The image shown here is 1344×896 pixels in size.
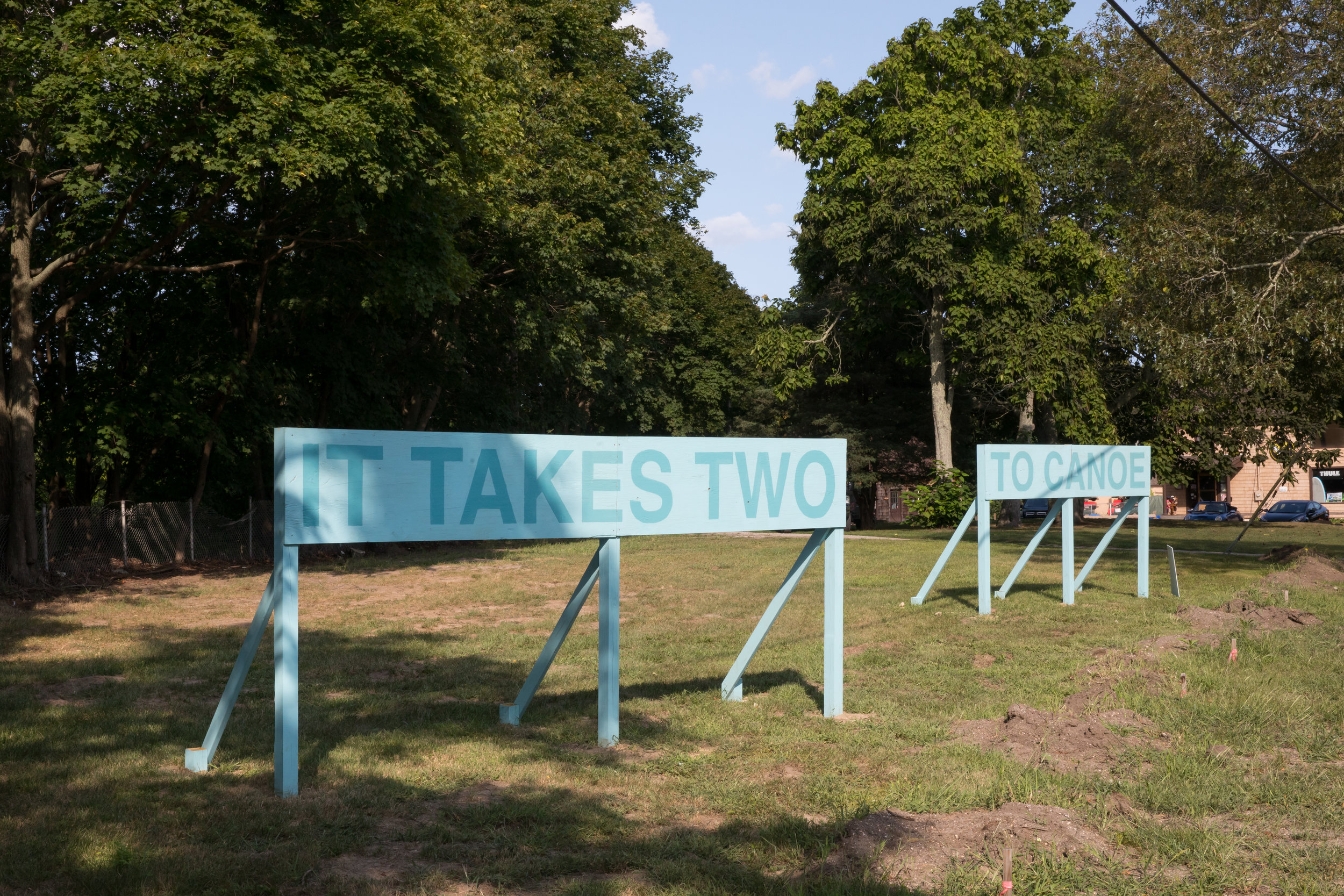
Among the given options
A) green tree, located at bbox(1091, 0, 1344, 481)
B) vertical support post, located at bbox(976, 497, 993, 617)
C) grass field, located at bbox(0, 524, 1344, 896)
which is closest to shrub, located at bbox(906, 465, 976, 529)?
green tree, located at bbox(1091, 0, 1344, 481)

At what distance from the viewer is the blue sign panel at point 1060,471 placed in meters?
13.6

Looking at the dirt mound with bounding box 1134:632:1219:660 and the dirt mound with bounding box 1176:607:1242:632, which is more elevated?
the dirt mound with bounding box 1134:632:1219:660

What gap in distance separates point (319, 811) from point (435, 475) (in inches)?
77.7

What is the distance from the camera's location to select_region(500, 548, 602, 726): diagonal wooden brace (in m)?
7.51

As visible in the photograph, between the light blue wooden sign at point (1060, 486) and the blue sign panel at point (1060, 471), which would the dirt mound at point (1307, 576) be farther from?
the blue sign panel at point (1060, 471)

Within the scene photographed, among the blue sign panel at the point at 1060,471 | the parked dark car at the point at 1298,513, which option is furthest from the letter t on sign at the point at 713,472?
the parked dark car at the point at 1298,513

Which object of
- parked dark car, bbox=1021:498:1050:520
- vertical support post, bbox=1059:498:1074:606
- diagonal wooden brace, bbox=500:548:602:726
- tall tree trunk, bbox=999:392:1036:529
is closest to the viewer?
diagonal wooden brace, bbox=500:548:602:726

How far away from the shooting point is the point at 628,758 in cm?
679

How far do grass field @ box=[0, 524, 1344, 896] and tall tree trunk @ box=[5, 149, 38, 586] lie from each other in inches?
137

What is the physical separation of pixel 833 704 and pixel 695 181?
119 feet

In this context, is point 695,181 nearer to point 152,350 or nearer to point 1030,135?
point 1030,135

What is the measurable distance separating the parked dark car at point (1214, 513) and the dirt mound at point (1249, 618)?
42.6 m

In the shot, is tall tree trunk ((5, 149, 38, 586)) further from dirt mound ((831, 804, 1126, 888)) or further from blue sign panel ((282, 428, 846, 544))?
dirt mound ((831, 804, 1126, 888))

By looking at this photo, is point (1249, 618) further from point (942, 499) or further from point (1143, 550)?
point (942, 499)
